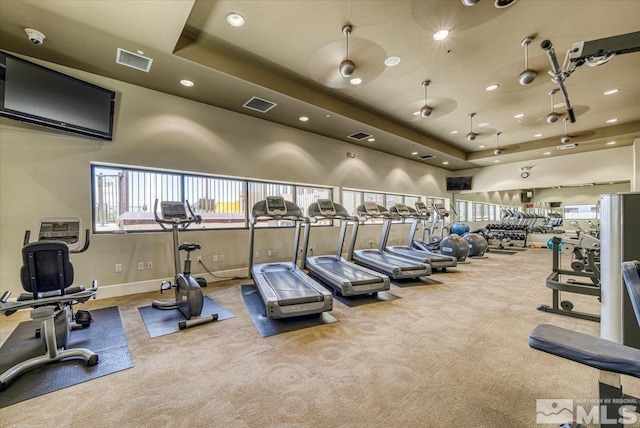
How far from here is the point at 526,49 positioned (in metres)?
4.10

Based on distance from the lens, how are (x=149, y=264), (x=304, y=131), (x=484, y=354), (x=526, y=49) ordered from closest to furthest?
(x=484, y=354)
(x=526, y=49)
(x=149, y=264)
(x=304, y=131)

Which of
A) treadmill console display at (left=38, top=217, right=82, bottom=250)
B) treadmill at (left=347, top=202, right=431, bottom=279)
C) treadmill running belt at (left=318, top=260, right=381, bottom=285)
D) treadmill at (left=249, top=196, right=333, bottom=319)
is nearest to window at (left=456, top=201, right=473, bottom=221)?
treadmill at (left=347, top=202, right=431, bottom=279)

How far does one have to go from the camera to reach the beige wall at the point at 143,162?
3.70 metres

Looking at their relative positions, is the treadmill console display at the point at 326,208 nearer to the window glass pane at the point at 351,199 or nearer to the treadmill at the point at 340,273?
the treadmill at the point at 340,273

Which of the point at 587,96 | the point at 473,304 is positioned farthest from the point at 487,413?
the point at 587,96

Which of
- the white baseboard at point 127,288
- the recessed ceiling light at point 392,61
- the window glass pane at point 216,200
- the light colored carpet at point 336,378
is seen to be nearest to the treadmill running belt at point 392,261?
the light colored carpet at point 336,378

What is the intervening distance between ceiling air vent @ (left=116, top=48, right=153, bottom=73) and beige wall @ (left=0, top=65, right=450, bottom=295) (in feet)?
2.42

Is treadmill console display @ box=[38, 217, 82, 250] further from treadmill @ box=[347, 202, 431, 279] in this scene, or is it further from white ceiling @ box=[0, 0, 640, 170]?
treadmill @ box=[347, 202, 431, 279]

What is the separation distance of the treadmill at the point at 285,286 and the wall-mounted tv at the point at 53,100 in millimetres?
2825

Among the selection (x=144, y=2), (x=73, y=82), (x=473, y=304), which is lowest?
(x=473, y=304)

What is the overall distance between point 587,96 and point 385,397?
7679 mm

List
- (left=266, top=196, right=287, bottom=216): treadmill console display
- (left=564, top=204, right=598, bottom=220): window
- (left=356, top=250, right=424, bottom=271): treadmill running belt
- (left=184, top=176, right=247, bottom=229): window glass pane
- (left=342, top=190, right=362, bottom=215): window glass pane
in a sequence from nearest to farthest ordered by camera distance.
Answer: (left=266, top=196, right=287, bottom=216): treadmill console display → (left=356, top=250, right=424, bottom=271): treadmill running belt → (left=184, top=176, right=247, bottom=229): window glass pane → (left=342, top=190, right=362, bottom=215): window glass pane → (left=564, top=204, right=598, bottom=220): window

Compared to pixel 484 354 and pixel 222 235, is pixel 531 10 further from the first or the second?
pixel 222 235

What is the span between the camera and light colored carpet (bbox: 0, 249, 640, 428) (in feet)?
5.76
